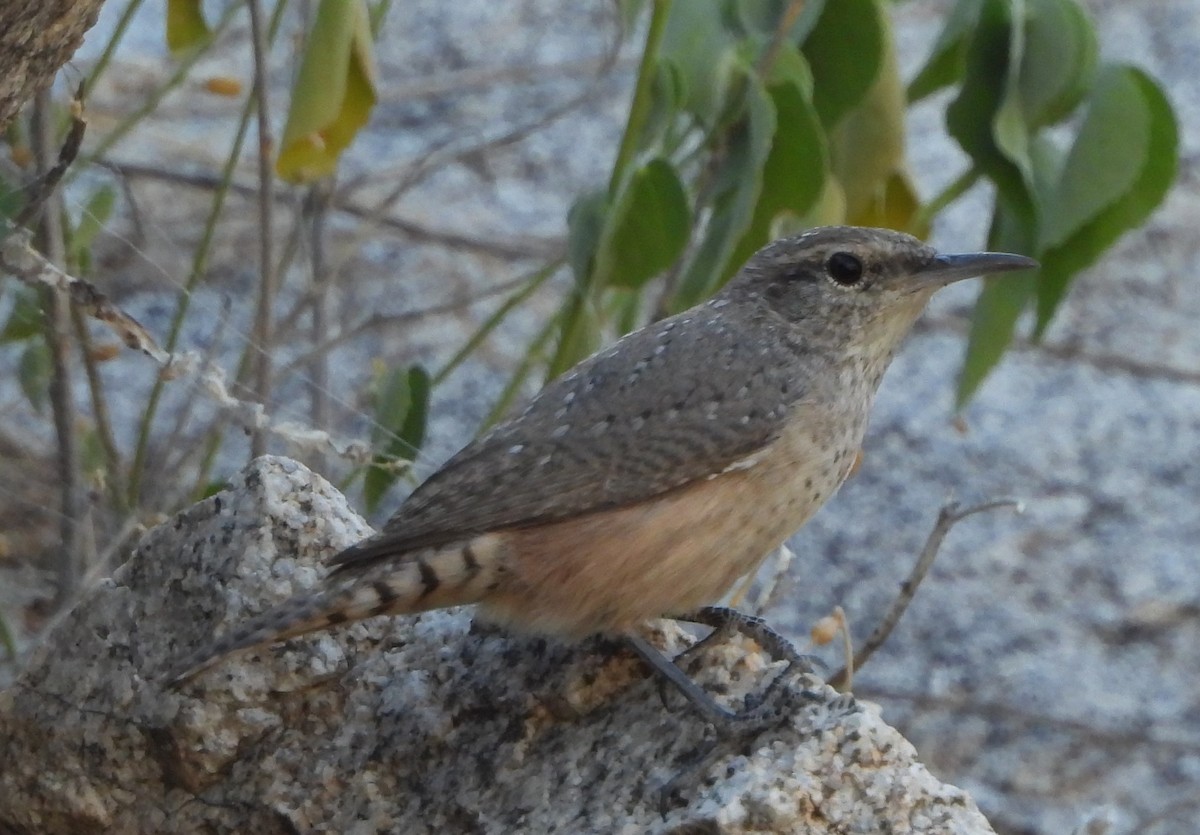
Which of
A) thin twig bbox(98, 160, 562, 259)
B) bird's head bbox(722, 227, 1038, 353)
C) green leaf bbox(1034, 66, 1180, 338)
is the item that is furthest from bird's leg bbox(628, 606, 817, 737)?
thin twig bbox(98, 160, 562, 259)

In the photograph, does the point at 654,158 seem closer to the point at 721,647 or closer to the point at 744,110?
the point at 744,110

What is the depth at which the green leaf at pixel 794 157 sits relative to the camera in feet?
13.5

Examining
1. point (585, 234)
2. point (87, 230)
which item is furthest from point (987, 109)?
point (87, 230)

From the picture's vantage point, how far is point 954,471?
634 centimetres

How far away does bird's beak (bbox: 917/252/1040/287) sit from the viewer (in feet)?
Result: 12.1

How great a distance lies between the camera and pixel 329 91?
3830mm

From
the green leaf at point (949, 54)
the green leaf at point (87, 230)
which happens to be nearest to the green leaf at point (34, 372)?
the green leaf at point (87, 230)

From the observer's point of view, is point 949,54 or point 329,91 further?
point 949,54

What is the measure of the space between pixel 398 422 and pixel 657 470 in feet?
3.33

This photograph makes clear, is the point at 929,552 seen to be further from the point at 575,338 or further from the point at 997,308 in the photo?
the point at 575,338

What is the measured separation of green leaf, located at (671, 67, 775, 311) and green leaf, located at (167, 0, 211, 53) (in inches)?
45.8

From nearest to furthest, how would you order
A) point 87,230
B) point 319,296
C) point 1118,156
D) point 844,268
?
point 844,268, point 1118,156, point 87,230, point 319,296

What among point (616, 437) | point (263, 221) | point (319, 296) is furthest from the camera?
point (319, 296)

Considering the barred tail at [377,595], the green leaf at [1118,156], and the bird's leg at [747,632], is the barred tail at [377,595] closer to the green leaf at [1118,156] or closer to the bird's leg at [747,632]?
the bird's leg at [747,632]
